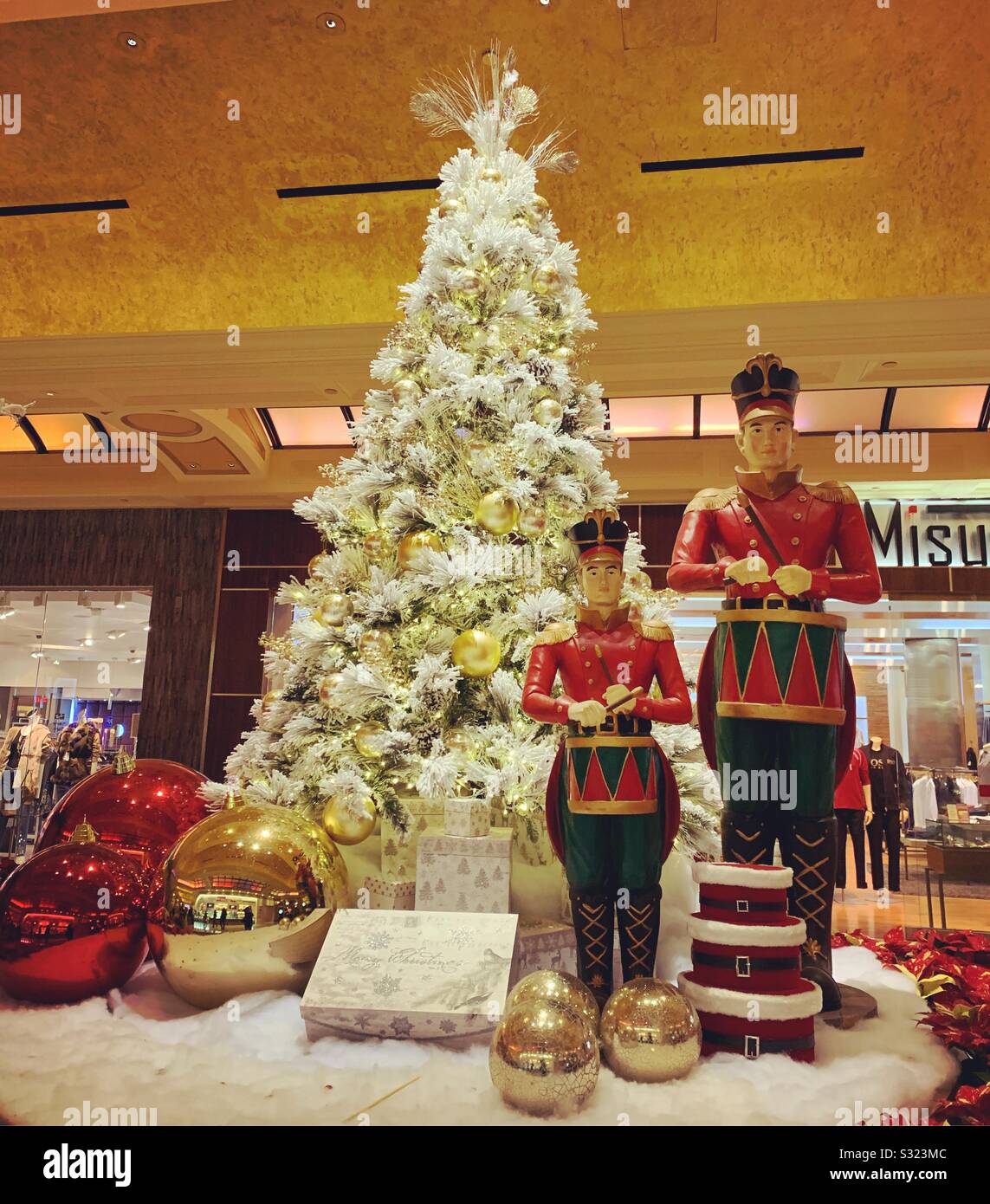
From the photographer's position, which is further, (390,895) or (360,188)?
(360,188)

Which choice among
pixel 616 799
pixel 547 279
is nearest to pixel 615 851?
pixel 616 799

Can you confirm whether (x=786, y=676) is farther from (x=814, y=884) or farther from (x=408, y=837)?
(x=408, y=837)

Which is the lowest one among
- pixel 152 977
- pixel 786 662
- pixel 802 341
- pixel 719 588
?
pixel 152 977

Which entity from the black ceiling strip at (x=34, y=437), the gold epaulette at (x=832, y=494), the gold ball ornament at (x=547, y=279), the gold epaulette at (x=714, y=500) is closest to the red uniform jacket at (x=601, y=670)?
the gold epaulette at (x=714, y=500)

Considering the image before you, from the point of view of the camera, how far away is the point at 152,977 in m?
2.39

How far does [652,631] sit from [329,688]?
112 centimetres

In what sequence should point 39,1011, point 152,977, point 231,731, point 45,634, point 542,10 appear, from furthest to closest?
point 45,634 < point 231,731 < point 542,10 < point 152,977 < point 39,1011

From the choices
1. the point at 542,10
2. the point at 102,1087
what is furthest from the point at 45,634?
the point at 102,1087

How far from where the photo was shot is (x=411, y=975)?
1942 mm

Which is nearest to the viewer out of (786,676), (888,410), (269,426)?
(786,676)

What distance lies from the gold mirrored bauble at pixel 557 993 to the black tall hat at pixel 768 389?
57.7 inches

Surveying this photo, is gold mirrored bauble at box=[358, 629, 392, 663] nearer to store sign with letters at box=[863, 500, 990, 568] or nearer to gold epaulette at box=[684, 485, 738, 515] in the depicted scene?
gold epaulette at box=[684, 485, 738, 515]
